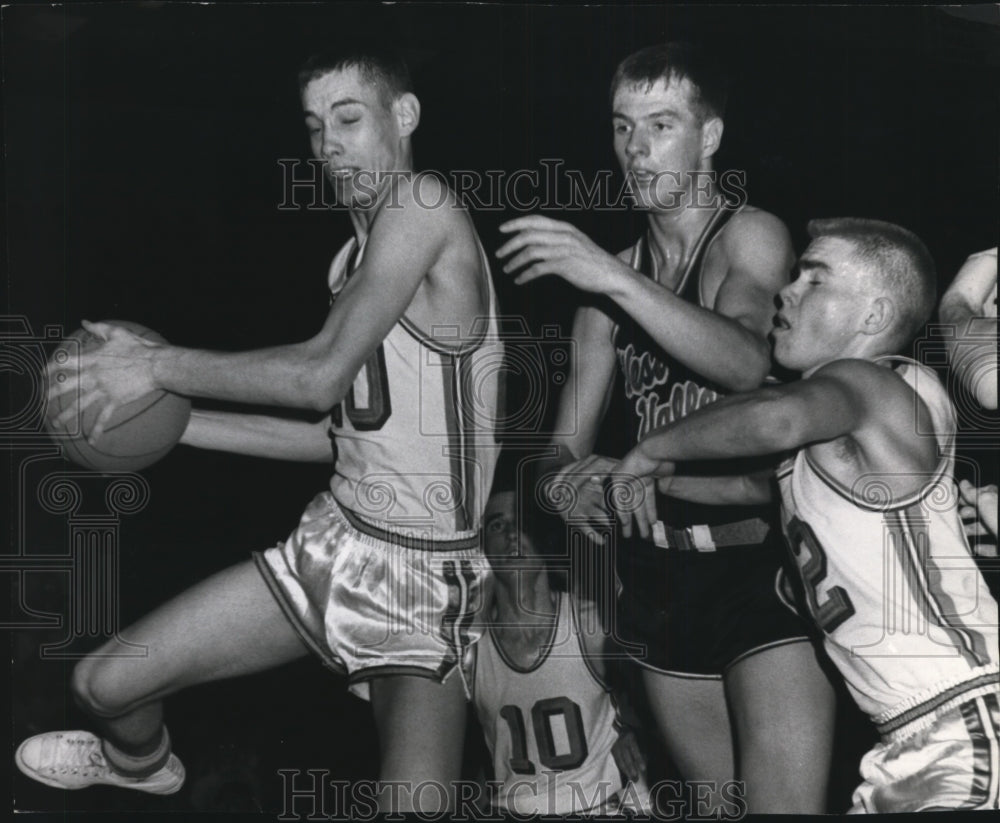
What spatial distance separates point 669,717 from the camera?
2629mm

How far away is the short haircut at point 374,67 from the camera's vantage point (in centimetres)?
267

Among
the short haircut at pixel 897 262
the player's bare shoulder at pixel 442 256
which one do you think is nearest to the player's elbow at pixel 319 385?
the player's bare shoulder at pixel 442 256

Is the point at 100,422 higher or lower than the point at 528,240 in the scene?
lower

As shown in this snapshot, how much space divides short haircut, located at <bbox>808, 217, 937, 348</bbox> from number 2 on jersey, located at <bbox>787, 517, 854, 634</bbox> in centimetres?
49

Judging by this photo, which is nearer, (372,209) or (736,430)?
(736,430)

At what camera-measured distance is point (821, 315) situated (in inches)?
102

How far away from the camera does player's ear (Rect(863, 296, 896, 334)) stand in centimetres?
260

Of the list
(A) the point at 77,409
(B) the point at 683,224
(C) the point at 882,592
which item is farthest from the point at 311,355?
Result: (C) the point at 882,592

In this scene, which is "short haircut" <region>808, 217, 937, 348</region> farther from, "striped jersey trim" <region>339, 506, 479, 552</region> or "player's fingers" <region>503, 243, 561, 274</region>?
"striped jersey trim" <region>339, 506, 479, 552</region>

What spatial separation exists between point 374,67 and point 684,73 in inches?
27.5

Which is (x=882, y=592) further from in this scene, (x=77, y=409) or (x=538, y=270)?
(x=77, y=409)

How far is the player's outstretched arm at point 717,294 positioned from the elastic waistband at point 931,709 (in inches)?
30.1

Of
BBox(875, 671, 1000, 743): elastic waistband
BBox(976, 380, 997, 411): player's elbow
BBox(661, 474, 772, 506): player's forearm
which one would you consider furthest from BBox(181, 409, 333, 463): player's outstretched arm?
BBox(976, 380, 997, 411): player's elbow

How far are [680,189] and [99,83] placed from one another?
1.36 m
